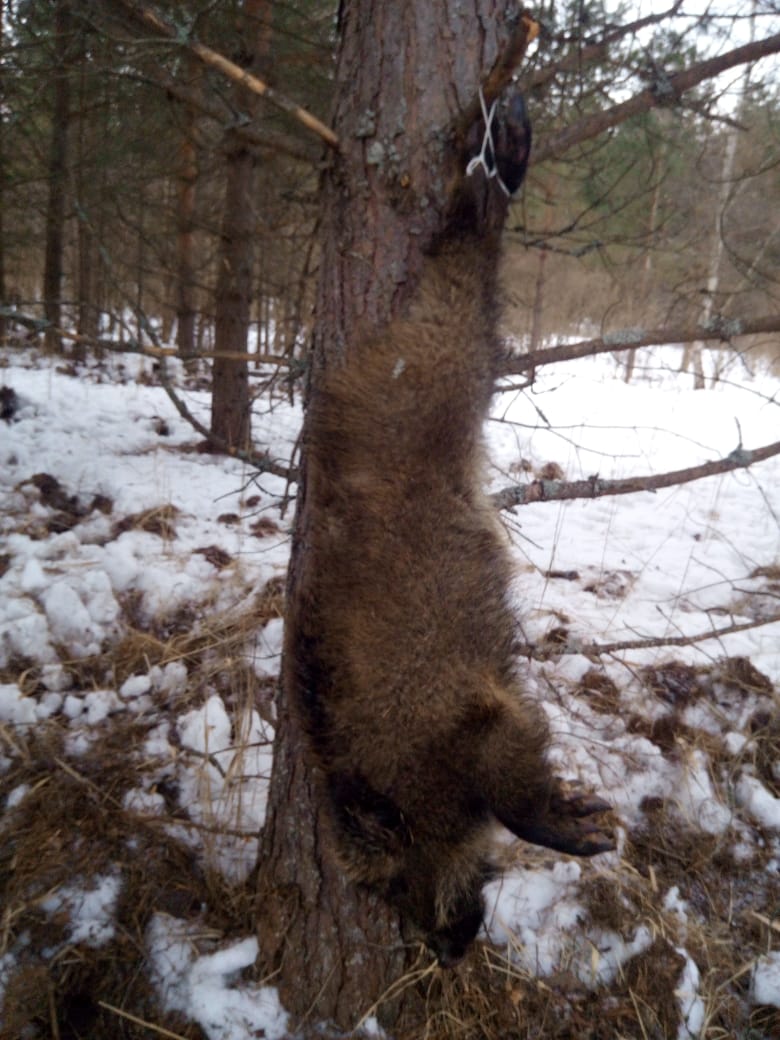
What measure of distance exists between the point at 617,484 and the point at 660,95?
40.5 inches

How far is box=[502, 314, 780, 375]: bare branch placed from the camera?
65.2 inches

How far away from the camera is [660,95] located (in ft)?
5.59

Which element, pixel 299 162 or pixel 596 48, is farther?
pixel 299 162

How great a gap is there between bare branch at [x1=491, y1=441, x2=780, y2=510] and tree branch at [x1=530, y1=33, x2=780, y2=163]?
91 cm

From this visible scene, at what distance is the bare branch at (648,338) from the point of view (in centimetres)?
166

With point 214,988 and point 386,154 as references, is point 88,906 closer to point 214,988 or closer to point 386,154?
point 214,988

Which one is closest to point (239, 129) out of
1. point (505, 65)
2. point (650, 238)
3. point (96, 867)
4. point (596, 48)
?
point (505, 65)

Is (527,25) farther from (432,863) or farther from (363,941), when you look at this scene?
(363,941)

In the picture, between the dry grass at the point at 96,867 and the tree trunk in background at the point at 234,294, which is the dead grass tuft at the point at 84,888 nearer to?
the dry grass at the point at 96,867

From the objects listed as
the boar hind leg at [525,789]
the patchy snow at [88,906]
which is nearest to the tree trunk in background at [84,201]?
the boar hind leg at [525,789]

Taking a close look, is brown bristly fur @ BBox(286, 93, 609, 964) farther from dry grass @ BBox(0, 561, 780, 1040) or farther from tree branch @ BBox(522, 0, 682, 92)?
tree branch @ BBox(522, 0, 682, 92)

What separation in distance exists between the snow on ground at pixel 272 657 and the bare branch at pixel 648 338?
0.49 feet

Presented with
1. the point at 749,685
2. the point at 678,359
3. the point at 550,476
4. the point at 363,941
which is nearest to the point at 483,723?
the point at 363,941

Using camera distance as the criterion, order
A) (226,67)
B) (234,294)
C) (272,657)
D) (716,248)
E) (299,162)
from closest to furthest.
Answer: (226,67) → (272,657) → (299,162) → (234,294) → (716,248)
